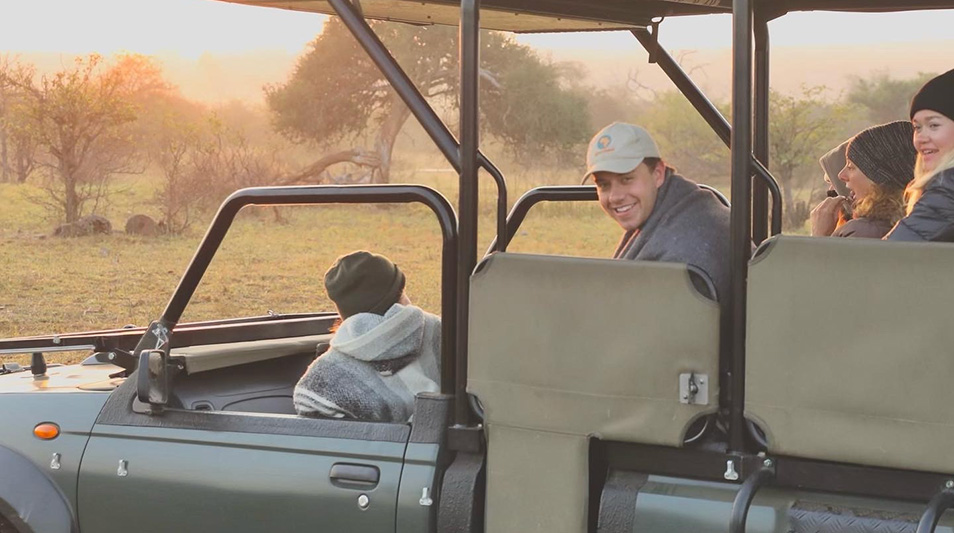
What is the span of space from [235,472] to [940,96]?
1.81 meters

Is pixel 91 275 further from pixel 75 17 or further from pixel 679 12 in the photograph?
pixel 75 17

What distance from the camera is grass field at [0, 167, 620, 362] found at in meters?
15.4

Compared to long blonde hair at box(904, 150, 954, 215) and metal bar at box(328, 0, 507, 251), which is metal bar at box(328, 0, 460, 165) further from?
long blonde hair at box(904, 150, 954, 215)

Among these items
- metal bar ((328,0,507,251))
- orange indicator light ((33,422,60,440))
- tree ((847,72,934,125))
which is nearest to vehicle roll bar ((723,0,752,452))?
metal bar ((328,0,507,251))

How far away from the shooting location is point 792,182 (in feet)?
89.6

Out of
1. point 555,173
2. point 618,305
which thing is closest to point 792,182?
point 555,173

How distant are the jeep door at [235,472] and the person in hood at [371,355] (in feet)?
0.33

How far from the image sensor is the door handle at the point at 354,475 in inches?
118

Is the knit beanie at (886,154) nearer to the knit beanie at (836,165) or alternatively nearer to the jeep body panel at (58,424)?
the knit beanie at (836,165)

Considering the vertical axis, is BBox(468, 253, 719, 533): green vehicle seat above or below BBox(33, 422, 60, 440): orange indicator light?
above

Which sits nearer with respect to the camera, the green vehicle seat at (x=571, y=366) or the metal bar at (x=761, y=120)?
the green vehicle seat at (x=571, y=366)

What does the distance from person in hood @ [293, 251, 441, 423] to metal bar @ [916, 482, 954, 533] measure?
1.28m

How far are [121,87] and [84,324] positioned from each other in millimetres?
12612

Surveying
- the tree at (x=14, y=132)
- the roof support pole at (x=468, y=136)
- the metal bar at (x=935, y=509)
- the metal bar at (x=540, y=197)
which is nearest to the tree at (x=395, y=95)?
the tree at (x=14, y=132)
